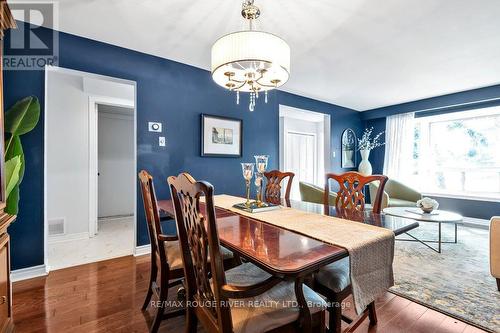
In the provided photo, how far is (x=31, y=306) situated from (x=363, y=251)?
2.33 m

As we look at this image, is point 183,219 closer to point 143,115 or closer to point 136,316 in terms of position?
point 136,316

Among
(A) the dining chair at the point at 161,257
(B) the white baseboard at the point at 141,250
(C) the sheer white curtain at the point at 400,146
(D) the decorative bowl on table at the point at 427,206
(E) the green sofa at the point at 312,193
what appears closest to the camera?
(A) the dining chair at the point at 161,257

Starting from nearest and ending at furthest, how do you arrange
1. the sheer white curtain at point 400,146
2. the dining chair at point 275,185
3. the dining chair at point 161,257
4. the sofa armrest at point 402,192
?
the dining chair at point 161,257, the dining chair at point 275,185, the sofa armrest at point 402,192, the sheer white curtain at point 400,146

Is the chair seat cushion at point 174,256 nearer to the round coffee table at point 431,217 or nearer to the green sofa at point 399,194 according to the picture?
the round coffee table at point 431,217

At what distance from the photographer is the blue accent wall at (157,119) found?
220cm

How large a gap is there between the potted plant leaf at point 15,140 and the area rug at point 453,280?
3.08 meters

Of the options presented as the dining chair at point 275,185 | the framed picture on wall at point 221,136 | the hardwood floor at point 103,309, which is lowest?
the hardwood floor at point 103,309

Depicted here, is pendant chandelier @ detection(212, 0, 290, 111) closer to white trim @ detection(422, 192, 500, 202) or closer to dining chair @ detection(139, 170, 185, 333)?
dining chair @ detection(139, 170, 185, 333)

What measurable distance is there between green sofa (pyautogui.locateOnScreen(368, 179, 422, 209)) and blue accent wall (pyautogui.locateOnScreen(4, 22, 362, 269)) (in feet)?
6.56

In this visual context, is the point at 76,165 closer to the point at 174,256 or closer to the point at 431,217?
the point at 174,256

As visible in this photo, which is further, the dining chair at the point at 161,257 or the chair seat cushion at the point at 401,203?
the chair seat cushion at the point at 401,203

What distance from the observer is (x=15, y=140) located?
190 cm

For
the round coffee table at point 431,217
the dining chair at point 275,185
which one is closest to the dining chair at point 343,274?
the dining chair at point 275,185

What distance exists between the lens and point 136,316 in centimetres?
166
